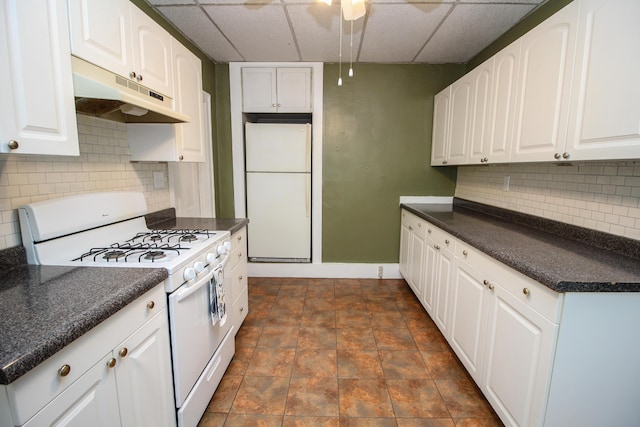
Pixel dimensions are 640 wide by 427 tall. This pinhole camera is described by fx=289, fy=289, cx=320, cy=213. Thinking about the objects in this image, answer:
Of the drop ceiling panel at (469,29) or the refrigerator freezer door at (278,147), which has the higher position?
the drop ceiling panel at (469,29)

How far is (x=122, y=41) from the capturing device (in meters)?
1.45

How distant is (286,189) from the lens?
10.9ft

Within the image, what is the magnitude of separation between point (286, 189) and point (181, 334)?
85.8 inches

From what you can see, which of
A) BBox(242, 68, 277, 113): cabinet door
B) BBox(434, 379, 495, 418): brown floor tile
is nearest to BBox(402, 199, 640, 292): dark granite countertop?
BBox(434, 379, 495, 418): brown floor tile

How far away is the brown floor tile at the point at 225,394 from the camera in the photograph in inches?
64.6

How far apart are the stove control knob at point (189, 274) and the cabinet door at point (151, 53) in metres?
1.07

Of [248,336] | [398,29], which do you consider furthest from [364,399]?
[398,29]

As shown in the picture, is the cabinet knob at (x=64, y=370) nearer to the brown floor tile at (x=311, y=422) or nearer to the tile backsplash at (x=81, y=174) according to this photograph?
the tile backsplash at (x=81, y=174)

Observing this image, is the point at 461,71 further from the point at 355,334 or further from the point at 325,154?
the point at 355,334

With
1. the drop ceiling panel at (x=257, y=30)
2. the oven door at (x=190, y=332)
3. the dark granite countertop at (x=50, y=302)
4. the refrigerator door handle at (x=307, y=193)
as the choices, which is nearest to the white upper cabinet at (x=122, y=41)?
the drop ceiling panel at (x=257, y=30)

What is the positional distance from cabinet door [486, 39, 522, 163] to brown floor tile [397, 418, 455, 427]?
1.63 metres

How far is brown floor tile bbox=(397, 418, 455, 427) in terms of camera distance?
1533 mm

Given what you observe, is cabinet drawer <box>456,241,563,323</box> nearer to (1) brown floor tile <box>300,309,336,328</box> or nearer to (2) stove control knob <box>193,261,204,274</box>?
(1) brown floor tile <box>300,309,336,328</box>

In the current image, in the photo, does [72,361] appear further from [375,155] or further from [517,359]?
[375,155]
